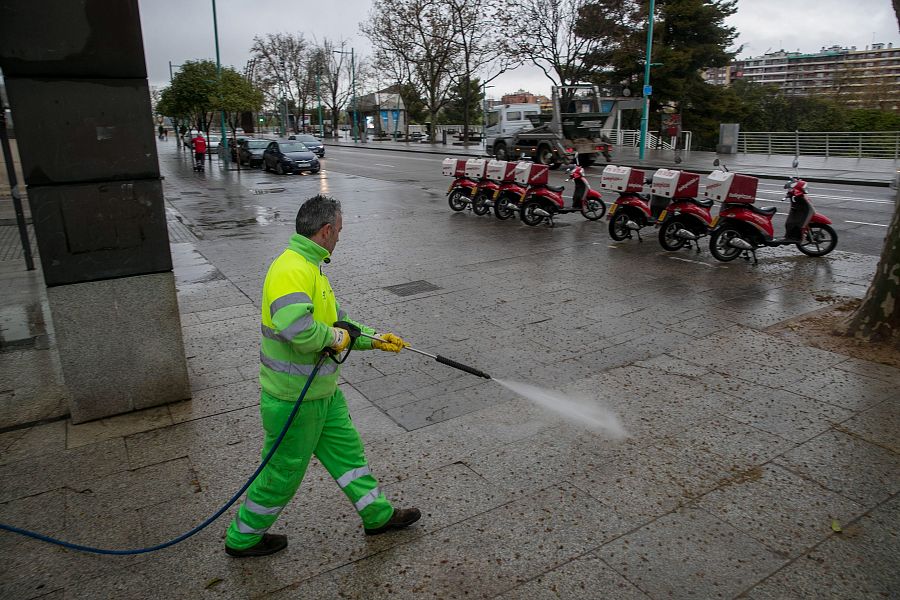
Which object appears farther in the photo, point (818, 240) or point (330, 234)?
point (818, 240)

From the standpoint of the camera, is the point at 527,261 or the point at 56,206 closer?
the point at 56,206

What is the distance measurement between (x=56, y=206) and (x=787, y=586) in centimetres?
475

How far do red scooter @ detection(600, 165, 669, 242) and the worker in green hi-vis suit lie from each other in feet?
28.0

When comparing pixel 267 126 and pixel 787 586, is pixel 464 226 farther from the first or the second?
pixel 267 126

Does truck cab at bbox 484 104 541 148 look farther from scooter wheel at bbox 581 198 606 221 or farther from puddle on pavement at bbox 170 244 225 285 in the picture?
puddle on pavement at bbox 170 244 225 285

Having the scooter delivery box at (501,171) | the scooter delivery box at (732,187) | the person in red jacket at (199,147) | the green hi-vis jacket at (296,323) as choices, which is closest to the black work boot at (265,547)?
the green hi-vis jacket at (296,323)

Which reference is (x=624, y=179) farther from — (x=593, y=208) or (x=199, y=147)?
(x=199, y=147)

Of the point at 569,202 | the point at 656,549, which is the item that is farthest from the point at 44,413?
the point at 569,202

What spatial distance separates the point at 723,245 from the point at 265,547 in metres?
8.26

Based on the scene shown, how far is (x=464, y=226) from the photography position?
42.2 feet

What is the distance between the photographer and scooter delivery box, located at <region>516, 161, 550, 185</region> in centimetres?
1254

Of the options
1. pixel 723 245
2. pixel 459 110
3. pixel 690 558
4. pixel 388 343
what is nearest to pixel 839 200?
pixel 723 245

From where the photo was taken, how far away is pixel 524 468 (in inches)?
155

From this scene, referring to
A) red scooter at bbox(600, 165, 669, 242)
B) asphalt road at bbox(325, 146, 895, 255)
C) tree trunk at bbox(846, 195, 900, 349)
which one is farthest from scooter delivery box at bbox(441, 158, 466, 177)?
tree trunk at bbox(846, 195, 900, 349)
